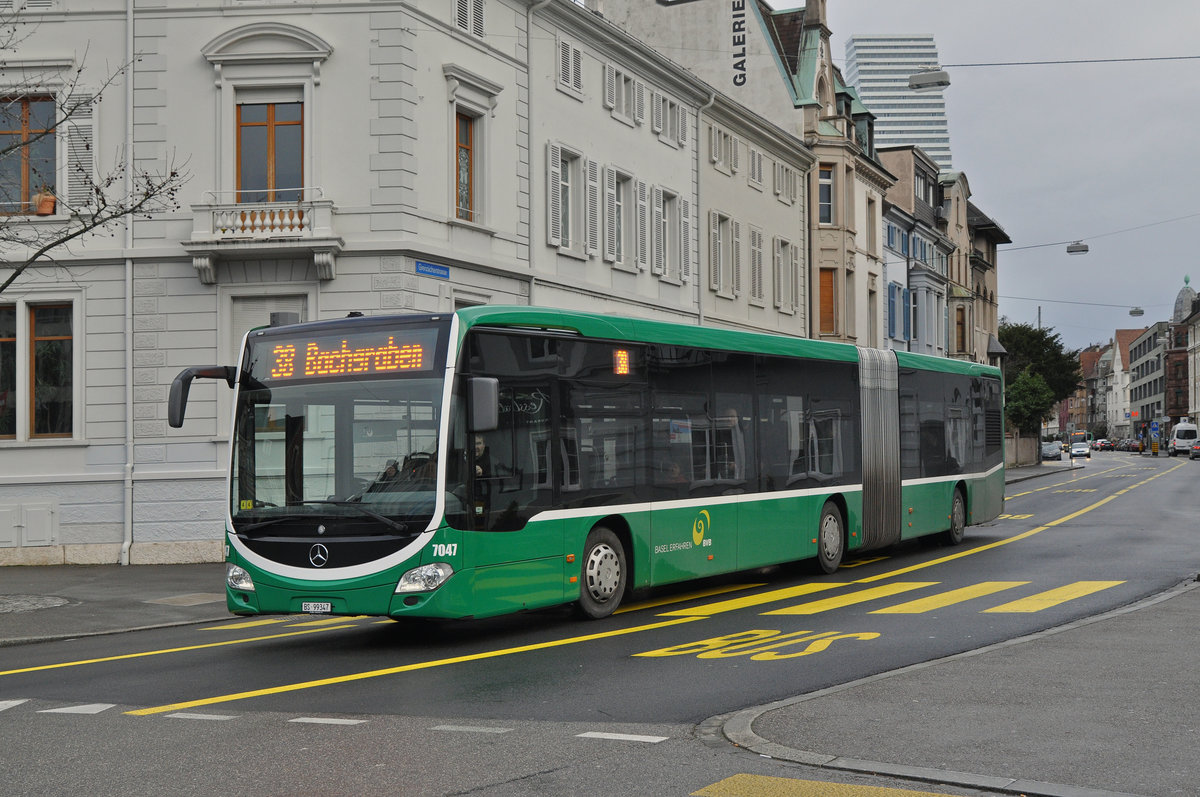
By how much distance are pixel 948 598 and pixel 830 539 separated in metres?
3.55

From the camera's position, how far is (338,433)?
11867 millimetres

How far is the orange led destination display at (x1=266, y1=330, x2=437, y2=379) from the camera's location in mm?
12031

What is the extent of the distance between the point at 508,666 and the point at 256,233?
13.5 m

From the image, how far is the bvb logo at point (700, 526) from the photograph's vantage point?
15297 millimetres

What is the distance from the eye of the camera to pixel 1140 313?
7856 centimetres

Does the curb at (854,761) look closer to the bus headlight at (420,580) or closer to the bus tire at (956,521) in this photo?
the bus headlight at (420,580)

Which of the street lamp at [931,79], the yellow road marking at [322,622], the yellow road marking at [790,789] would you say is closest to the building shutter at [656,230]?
the street lamp at [931,79]

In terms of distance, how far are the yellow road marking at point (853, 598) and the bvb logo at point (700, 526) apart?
1.33m

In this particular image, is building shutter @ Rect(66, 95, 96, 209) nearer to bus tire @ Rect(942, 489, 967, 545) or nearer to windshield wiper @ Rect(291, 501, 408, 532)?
windshield wiper @ Rect(291, 501, 408, 532)

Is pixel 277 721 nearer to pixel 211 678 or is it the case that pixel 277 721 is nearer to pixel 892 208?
pixel 211 678

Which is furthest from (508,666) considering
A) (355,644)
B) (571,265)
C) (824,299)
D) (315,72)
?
(824,299)

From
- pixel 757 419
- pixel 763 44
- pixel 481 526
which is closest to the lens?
pixel 481 526

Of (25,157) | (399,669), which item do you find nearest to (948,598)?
(399,669)

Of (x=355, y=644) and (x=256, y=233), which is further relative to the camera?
(x=256, y=233)
